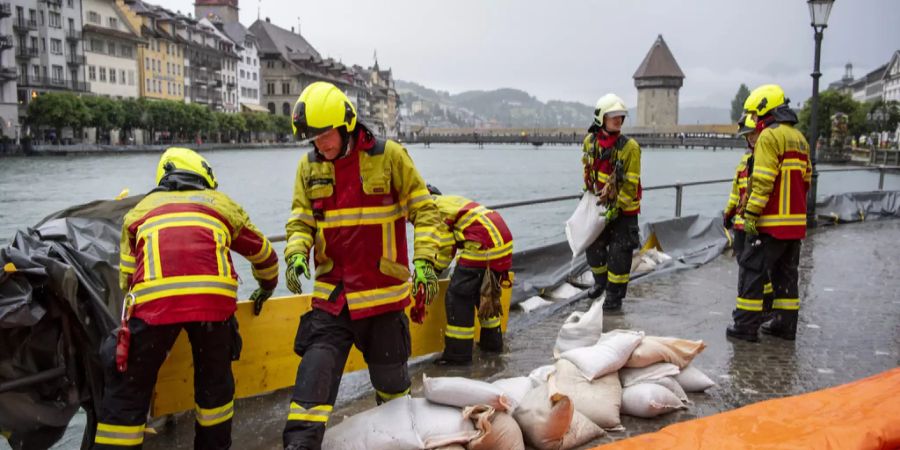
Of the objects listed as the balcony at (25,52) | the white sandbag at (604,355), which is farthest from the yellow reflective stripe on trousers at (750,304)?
the balcony at (25,52)

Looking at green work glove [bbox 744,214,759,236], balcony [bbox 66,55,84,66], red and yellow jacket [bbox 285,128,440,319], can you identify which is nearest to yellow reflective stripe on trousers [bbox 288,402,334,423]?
red and yellow jacket [bbox 285,128,440,319]

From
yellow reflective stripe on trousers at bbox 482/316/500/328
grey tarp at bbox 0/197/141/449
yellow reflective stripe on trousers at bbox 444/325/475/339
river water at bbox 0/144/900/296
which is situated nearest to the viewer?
grey tarp at bbox 0/197/141/449

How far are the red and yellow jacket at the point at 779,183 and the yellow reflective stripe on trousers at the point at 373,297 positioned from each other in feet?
9.33

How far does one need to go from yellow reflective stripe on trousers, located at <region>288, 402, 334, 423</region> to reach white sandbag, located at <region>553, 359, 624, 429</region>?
131 cm

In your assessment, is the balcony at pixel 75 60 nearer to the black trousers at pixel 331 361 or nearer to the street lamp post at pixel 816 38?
the street lamp post at pixel 816 38

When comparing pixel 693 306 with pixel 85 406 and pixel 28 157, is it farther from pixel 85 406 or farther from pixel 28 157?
pixel 28 157

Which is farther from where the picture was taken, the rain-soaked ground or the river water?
the river water

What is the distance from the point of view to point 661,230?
9523mm

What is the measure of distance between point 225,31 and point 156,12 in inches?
901

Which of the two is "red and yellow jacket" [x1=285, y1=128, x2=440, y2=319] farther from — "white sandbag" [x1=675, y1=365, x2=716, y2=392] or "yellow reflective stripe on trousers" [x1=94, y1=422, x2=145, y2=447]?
"white sandbag" [x1=675, y1=365, x2=716, y2=392]

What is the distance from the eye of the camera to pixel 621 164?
6.18m

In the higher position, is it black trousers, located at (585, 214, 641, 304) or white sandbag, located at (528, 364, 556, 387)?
black trousers, located at (585, 214, 641, 304)

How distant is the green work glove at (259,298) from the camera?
3.92 meters

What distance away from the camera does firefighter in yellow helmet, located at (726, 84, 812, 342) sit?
5102mm
